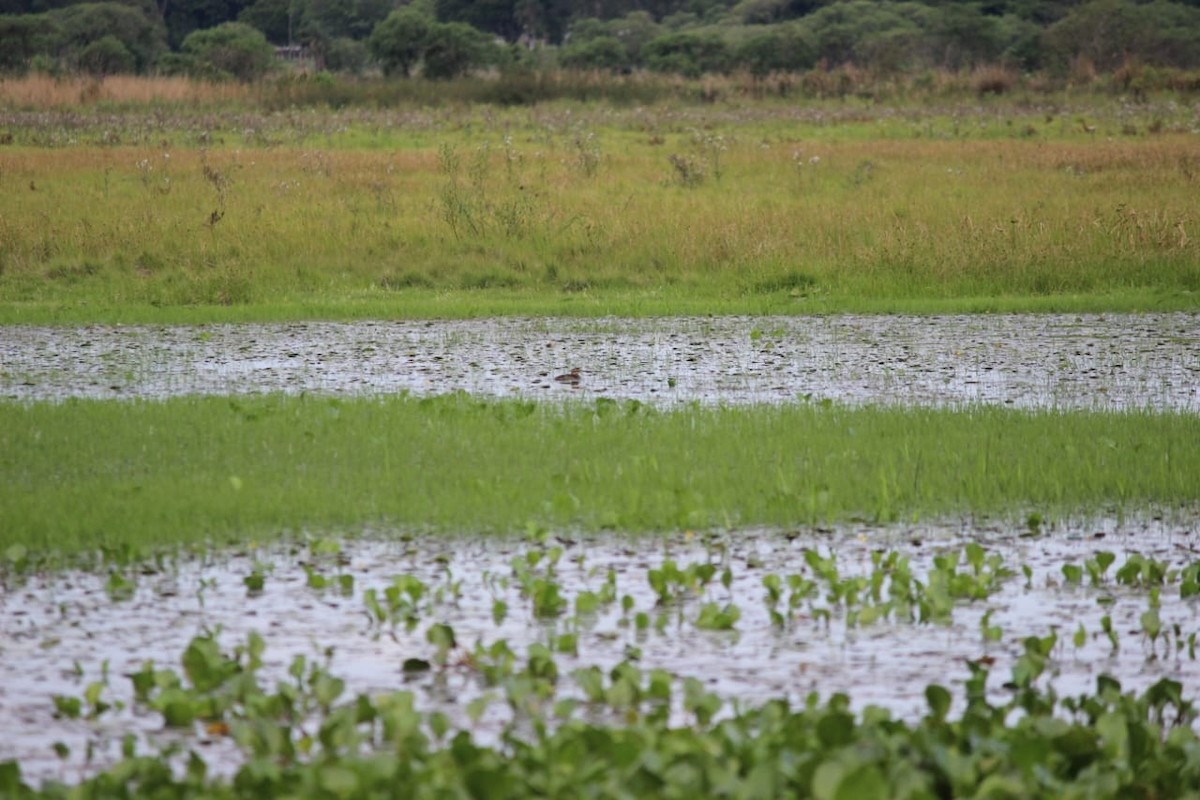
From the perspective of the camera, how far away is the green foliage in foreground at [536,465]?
7.43m

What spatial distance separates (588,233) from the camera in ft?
60.2

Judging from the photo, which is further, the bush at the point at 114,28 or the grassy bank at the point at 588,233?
the bush at the point at 114,28

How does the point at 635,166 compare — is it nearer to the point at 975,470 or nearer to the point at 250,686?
the point at 975,470

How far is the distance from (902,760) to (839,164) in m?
21.3

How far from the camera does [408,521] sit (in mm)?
7430

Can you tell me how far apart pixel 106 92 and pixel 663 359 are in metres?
32.3

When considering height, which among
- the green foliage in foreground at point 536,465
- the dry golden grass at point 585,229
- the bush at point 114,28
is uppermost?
the bush at point 114,28

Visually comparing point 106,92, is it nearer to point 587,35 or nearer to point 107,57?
point 107,57

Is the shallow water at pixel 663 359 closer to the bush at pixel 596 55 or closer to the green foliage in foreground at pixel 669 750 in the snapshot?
the green foliage in foreground at pixel 669 750

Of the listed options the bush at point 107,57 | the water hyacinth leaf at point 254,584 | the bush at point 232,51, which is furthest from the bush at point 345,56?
the water hyacinth leaf at point 254,584

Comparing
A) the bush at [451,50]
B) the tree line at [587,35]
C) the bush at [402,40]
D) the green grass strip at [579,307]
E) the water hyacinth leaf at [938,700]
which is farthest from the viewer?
the tree line at [587,35]

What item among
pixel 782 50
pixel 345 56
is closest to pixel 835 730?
pixel 782 50

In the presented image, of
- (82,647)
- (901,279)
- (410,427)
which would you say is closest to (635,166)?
(901,279)

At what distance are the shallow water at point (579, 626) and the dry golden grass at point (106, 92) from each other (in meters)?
35.9
